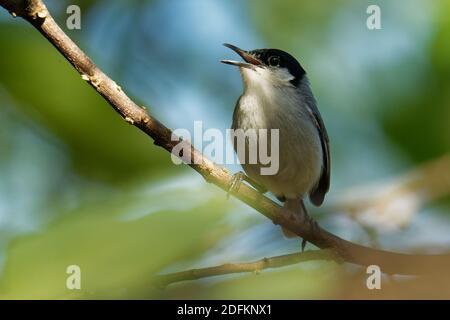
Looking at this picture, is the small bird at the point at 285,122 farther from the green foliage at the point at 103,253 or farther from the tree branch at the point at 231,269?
the green foliage at the point at 103,253

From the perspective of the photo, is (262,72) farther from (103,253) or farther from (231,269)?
(103,253)

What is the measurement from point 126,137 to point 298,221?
0.87 meters

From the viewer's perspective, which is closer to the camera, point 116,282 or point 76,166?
point 116,282

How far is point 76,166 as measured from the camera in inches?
32.9

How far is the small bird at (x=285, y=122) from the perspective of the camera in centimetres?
319

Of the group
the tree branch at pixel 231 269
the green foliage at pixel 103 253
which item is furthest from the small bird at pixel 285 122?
the green foliage at pixel 103 253

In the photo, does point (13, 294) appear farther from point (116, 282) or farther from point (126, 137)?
point (126, 137)

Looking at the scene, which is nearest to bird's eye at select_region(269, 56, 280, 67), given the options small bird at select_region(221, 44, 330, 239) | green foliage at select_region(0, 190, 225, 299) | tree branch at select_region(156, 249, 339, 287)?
small bird at select_region(221, 44, 330, 239)

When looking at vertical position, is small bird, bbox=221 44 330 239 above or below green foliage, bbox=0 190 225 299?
above

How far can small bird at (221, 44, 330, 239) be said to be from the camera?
3186mm

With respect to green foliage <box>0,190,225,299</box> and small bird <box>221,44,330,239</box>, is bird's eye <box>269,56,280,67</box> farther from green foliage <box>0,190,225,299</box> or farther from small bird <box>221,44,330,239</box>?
green foliage <box>0,190,225,299</box>
